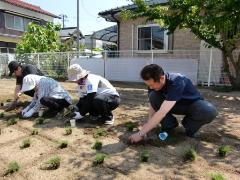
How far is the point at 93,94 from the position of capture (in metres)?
4.45

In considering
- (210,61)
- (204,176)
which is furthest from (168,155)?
(210,61)

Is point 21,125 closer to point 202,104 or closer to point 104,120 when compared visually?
point 104,120

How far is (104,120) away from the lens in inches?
191

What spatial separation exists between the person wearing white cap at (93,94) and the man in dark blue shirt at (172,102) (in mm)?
836

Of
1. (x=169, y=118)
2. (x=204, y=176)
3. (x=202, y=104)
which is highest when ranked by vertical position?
(x=202, y=104)

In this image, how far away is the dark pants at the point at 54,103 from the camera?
5.11 metres

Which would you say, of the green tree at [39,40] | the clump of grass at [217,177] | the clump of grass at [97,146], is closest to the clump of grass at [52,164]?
the clump of grass at [97,146]

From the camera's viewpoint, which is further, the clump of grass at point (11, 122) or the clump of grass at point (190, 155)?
the clump of grass at point (11, 122)

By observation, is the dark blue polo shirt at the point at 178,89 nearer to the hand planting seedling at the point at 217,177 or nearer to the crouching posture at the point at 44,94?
the hand planting seedling at the point at 217,177

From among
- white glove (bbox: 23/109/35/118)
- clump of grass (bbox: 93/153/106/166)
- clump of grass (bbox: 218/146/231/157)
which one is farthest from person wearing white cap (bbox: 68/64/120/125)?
clump of grass (bbox: 218/146/231/157)

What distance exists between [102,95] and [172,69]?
253 inches

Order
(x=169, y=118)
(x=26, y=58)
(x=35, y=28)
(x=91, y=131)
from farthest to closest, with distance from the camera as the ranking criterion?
1. (x=35, y=28)
2. (x=26, y=58)
3. (x=91, y=131)
4. (x=169, y=118)

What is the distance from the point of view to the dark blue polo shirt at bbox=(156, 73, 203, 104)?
3.39 m

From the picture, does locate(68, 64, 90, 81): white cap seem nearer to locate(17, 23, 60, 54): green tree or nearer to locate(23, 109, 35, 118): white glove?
locate(23, 109, 35, 118): white glove
